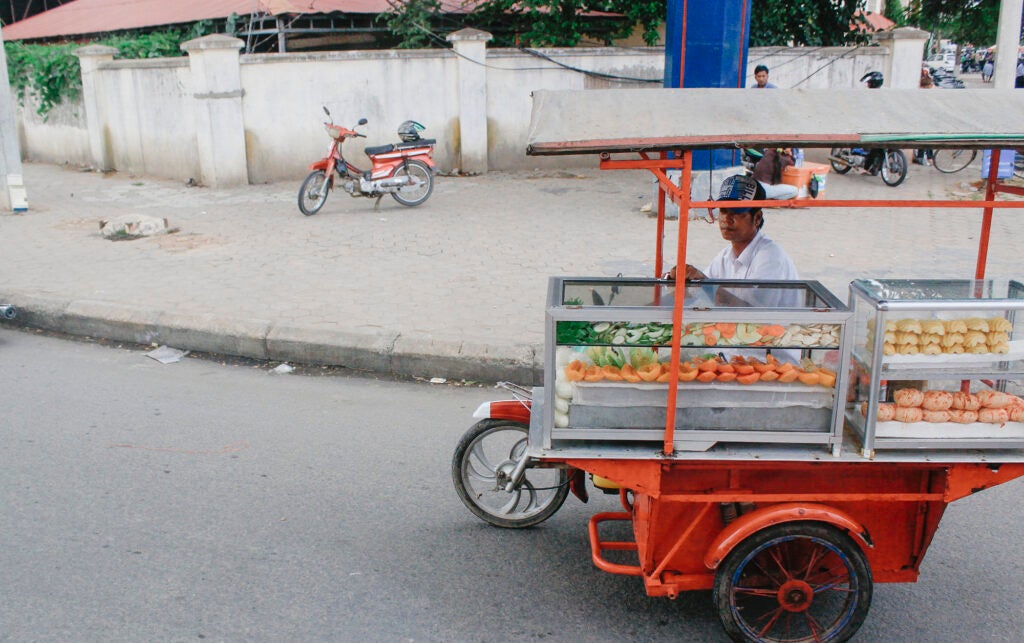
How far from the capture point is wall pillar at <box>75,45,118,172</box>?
14406 mm

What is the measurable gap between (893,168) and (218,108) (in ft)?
29.7

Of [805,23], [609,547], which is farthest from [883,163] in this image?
[609,547]

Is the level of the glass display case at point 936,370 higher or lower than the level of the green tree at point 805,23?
lower

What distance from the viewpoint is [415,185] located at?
1118 centimetres

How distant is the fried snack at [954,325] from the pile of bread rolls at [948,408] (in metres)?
0.21

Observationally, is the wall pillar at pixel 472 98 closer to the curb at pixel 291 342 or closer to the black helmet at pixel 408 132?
the black helmet at pixel 408 132

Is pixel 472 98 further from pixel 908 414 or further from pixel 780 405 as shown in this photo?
pixel 908 414

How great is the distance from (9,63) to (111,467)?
585 inches

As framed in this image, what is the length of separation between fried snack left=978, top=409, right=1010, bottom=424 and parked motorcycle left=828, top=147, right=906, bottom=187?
29.8ft

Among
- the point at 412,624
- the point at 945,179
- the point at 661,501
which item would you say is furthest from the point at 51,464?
the point at 945,179

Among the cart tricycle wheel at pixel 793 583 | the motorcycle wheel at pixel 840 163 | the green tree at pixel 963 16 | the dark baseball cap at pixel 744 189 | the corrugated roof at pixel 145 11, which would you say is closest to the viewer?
the cart tricycle wheel at pixel 793 583

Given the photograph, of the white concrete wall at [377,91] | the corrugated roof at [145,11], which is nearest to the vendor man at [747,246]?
the white concrete wall at [377,91]

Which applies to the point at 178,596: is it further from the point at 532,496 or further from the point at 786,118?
the point at 786,118

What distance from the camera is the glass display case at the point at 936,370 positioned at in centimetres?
295
